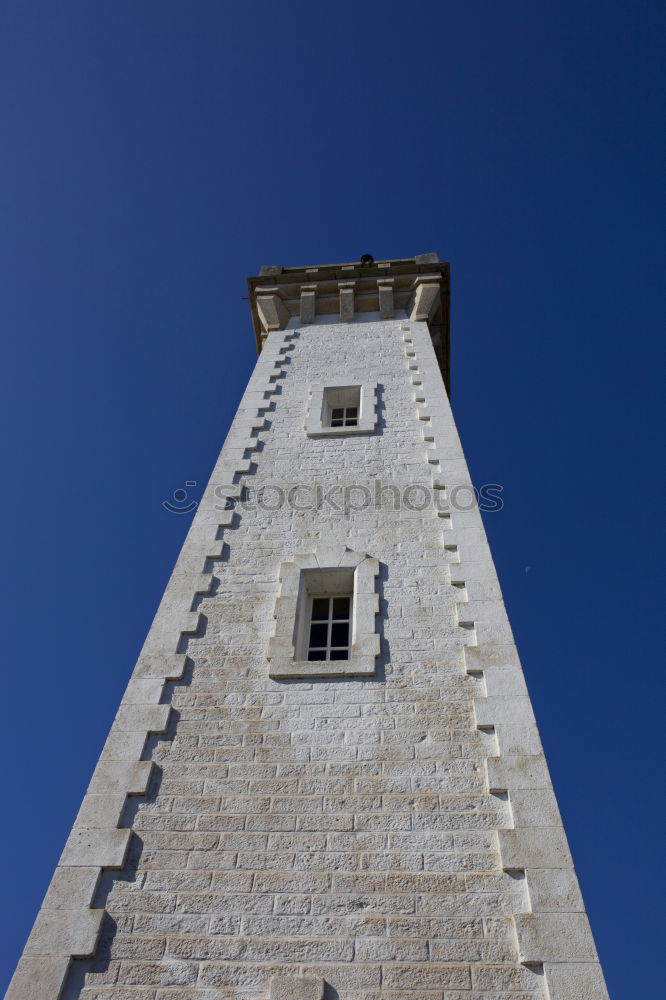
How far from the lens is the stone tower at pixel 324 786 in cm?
472

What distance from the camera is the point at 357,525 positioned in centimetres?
845

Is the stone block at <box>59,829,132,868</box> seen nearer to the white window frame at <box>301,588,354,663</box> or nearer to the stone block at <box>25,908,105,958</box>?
the stone block at <box>25,908,105,958</box>

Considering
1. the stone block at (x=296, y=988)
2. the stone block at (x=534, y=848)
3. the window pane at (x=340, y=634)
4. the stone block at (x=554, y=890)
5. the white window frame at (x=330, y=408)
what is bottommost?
the stone block at (x=296, y=988)

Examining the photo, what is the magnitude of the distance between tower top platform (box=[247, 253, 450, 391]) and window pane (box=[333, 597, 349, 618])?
24.5 ft

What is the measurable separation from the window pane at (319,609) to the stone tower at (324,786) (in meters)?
0.02

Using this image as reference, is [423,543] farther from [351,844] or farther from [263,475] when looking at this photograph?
[351,844]

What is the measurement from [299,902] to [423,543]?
392 centimetres

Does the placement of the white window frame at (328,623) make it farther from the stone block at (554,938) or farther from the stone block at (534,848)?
the stone block at (554,938)

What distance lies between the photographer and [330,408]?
1184 centimetres

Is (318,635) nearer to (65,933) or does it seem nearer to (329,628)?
(329,628)

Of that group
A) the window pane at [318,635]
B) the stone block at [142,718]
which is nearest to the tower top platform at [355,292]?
the window pane at [318,635]

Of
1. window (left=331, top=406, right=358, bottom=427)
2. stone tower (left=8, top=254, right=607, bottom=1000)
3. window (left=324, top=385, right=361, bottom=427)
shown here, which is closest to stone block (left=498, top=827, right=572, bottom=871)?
stone tower (left=8, top=254, right=607, bottom=1000)

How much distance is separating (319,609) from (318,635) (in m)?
0.40

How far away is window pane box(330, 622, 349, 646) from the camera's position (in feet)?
24.3
